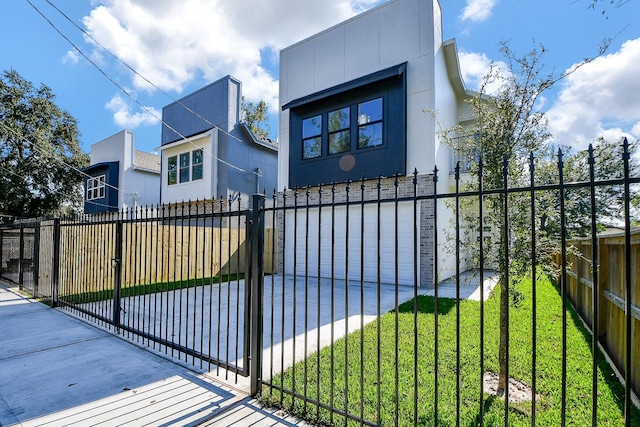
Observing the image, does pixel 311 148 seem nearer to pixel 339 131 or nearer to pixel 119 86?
pixel 339 131

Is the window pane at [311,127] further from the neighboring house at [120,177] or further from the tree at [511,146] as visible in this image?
the neighboring house at [120,177]

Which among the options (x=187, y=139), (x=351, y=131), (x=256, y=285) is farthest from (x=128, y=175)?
(x=256, y=285)

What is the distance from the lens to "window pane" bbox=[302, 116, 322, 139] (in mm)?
11281

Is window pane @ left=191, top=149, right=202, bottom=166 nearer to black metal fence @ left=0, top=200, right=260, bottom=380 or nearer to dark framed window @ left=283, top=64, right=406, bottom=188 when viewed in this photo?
dark framed window @ left=283, top=64, right=406, bottom=188

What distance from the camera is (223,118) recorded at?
581 inches

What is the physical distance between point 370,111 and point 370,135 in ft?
2.50

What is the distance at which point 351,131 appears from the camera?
34.3ft

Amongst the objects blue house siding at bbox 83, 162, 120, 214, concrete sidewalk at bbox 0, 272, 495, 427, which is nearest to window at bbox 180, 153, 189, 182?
blue house siding at bbox 83, 162, 120, 214

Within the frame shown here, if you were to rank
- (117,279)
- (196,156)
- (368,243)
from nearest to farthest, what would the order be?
(117,279) → (368,243) → (196,156)

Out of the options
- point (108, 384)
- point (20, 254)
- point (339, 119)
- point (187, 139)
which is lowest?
point (108, 384)

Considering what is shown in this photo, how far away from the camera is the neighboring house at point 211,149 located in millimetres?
14711

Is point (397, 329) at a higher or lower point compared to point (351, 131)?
lower

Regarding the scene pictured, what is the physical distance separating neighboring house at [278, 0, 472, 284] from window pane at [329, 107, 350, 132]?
1.3 inches

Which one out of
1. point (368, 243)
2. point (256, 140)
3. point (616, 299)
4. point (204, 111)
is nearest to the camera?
point (616, 299)
